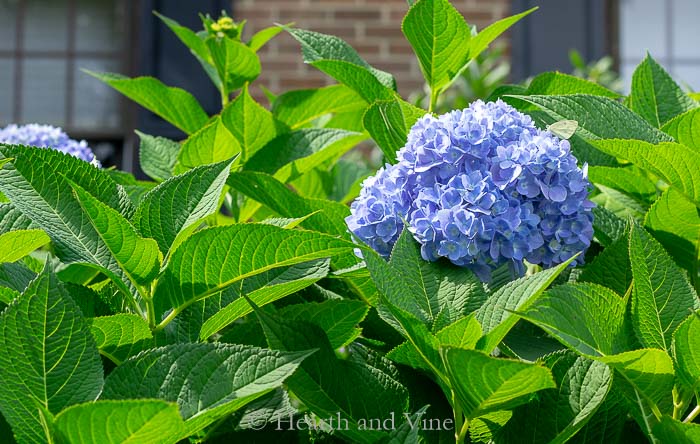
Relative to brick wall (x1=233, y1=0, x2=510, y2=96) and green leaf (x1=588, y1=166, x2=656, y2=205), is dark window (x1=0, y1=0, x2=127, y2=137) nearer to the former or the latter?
brick wall (x1=233, y1=0, x2=510, y2=96)

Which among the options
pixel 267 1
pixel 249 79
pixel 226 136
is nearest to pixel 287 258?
pixel 226 136

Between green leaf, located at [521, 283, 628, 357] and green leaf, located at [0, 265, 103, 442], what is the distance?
0.31 metres

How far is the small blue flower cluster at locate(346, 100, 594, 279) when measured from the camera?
83cm

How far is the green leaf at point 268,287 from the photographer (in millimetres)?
764

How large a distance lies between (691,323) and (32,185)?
55 cm

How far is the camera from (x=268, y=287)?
29.8 inches

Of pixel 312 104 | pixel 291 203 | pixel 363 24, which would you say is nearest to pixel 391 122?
pixel 291 203

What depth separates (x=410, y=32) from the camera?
3.59ft

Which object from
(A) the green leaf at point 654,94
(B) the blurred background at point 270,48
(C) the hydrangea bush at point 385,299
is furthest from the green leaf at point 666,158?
(B) the blurred background at point 270,48

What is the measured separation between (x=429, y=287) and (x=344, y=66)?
14.2 inches

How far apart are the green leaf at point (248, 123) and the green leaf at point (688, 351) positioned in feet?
2.10

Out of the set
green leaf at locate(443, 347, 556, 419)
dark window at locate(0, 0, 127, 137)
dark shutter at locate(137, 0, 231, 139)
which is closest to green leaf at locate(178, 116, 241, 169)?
green leaf at locate(443, 347, 556, 419)

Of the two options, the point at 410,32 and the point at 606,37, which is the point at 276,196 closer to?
the point at 410,32

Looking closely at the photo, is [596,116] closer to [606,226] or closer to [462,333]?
[606,226]
